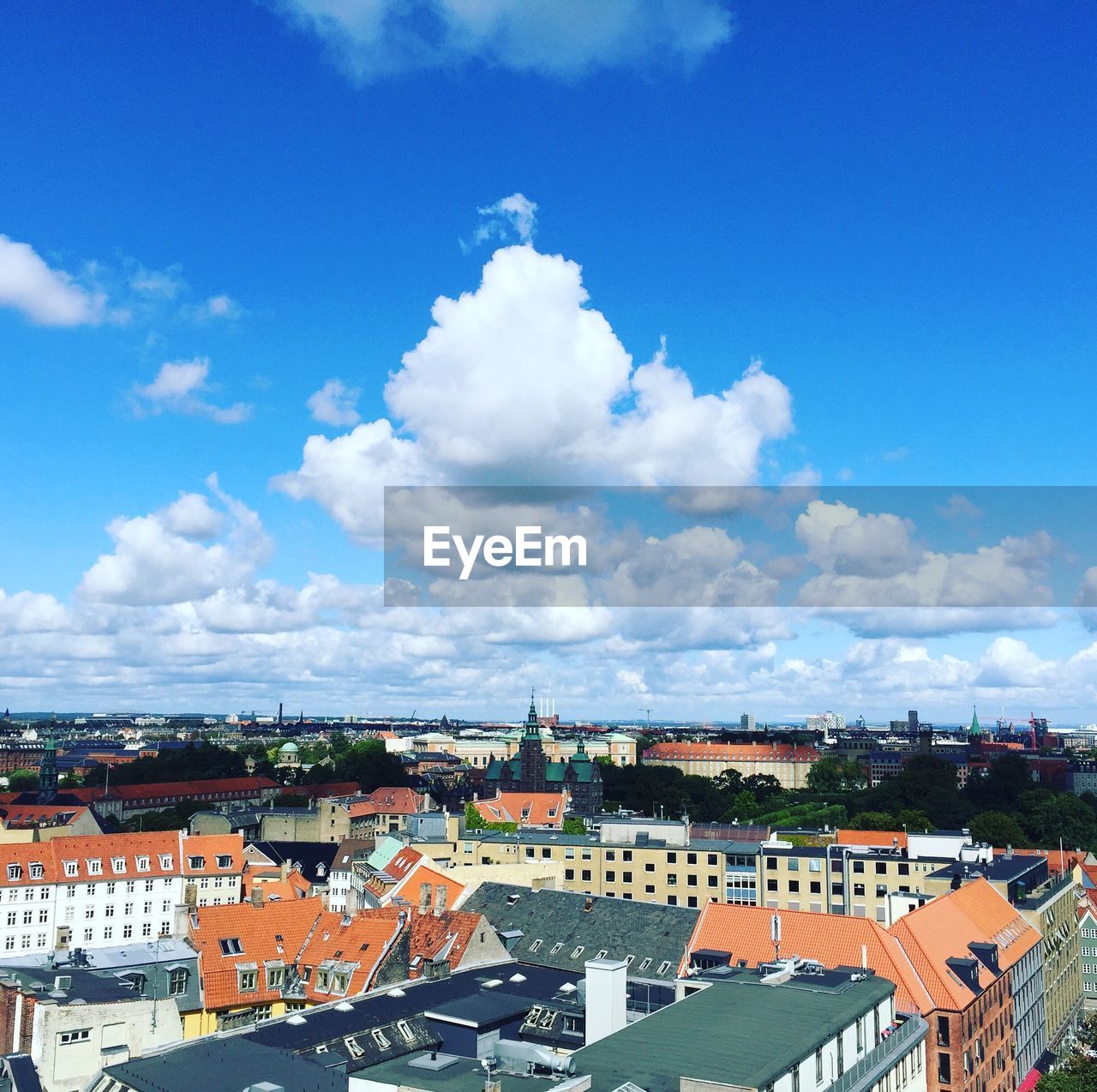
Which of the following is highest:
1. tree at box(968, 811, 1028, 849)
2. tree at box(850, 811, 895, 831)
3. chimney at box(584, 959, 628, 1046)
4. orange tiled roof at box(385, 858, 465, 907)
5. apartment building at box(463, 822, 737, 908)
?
chimney at box(584, 959, 628, 1046)

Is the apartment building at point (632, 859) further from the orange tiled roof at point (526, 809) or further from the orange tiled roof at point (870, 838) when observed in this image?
the orange tiled roof at point (526, 809)

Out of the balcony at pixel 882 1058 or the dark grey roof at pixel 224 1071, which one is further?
the balcony at pixel 882 1058

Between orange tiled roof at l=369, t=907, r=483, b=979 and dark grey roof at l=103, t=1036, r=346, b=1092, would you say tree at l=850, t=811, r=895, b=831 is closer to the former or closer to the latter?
orange tiled roof at l=369, t=907, r=483, b=979

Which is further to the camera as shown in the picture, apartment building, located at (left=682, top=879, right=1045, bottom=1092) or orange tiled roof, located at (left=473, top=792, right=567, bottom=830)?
orange tiled roof, located at (left=473, top=792, right=567, bottom=830)

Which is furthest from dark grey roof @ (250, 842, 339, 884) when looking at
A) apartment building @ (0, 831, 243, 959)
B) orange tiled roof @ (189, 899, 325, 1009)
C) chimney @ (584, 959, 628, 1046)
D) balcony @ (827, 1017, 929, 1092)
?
balcony @ (827, 1017, 929, 1092)

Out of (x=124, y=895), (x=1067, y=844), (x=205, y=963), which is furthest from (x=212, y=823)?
(x=1067, y=844)

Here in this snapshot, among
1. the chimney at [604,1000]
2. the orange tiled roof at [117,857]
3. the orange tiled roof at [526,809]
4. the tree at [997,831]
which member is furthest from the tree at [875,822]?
the chimney at [604,1000]

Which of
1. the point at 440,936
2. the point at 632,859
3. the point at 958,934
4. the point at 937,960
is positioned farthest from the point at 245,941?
the point at 632,859

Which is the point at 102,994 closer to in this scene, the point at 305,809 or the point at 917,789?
the point at 305,809
